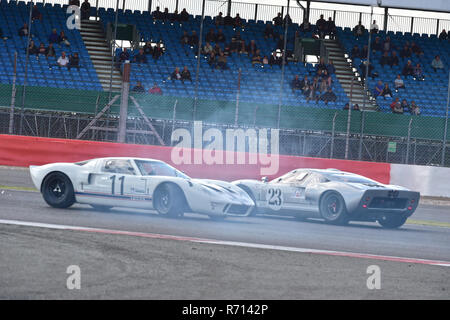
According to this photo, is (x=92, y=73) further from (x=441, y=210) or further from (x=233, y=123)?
(x=441, y=210)

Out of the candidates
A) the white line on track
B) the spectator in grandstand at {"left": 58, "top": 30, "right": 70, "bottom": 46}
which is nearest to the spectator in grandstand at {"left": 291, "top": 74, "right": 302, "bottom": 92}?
the spectator in grandstand at {"left": 58, "top": 30, "right": 70, "bottom": 46}

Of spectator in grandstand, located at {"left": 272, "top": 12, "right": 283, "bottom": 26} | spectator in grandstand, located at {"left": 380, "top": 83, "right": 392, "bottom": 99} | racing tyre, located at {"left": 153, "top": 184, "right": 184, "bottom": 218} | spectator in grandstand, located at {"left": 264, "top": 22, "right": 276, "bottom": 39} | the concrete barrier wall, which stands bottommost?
racing tyre, located at {"left": 153, "top": 184, "right": 184, "bottom": 218}

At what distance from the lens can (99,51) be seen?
32.2m

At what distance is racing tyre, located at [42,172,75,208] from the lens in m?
Answer: 13.1

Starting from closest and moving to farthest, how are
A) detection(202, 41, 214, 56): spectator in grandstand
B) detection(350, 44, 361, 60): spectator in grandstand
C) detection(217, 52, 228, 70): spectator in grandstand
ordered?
detection(217, 52, 228, 70): spectator in grandstand → detection(202, 41, 214, 56): spectator in grandstand → detection(350, 44, 361, 60): spectator in grandstand

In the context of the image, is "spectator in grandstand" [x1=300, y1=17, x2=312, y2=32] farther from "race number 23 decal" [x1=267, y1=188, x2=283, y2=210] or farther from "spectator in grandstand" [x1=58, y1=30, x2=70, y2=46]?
"race number 23 decal" [x1=267, y1=188, x2=283, y2=210]

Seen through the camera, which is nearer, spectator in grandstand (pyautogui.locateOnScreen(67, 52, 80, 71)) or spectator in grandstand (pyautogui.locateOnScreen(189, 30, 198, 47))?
spectator in grandstand (pyautogui.locateOnScreen(67, 52, 80, 71))

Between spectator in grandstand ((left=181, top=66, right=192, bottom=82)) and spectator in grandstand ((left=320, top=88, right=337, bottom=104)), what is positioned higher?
spectator in grandstand ((left=181, top=66, right=192, bottom=82))

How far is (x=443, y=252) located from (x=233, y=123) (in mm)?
13843

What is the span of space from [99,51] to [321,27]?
390 inches

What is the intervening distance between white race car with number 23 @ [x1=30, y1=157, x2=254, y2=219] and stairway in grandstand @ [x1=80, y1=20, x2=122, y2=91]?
15915 millimetres

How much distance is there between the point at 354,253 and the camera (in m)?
9.56

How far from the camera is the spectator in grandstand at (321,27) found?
1406 inches

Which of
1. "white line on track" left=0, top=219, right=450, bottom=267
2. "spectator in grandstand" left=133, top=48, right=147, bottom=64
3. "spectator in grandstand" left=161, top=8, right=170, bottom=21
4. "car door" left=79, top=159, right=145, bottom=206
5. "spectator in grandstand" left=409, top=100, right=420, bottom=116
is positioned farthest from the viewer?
"spectator in grandstand" left=161, top=8, right=170, bottom=21
